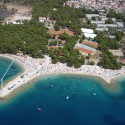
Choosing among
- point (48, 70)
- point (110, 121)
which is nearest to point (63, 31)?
point (48, 70)

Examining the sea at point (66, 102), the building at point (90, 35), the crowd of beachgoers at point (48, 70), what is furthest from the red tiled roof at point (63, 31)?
the sea at point (66, 102)

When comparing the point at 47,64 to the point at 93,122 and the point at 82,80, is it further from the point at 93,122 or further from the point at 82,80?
the point at 93,122

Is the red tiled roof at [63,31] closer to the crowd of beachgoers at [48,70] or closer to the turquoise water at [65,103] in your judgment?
the crowd of beachgoers at [48,70]

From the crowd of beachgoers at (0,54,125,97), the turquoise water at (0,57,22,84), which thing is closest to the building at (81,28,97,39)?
the crowd of beachgoers at (0,54,125,97)

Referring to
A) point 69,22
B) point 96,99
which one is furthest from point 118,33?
point 96,99

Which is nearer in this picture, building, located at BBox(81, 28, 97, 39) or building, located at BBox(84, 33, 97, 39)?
building, located at BBox(84, 33, 97, 39)

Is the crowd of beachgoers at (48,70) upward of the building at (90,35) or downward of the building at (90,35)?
downward

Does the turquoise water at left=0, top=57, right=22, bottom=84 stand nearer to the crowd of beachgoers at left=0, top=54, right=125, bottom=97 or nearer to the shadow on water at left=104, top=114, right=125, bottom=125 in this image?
the crowd of beachgoers at left=0, top=54, right=125, bottom=97
